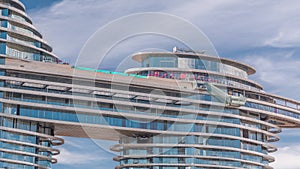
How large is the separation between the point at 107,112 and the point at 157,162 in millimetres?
18102

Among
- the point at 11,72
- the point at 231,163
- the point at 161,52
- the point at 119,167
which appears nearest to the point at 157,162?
the point at 119,167

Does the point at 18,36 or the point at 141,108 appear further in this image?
the point at 141,108

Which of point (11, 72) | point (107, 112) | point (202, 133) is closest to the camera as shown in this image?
point (11, 72)

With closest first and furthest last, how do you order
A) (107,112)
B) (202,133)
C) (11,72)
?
1. (11,72)
2. (107,112)
3. (202,133)

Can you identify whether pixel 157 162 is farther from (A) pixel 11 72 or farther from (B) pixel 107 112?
(A) pixel 11 72

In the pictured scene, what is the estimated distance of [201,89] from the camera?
158625 mm

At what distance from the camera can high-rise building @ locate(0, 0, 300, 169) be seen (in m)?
135

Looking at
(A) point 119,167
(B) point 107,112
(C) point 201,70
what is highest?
(C) point 201,70

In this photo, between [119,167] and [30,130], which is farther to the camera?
[119,167]

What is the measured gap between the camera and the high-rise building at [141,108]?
135 meters

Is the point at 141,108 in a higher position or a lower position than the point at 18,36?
lower

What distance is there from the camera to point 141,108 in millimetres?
148625

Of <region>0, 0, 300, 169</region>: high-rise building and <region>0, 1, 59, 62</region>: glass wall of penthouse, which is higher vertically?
<region>0, 1, 59, 62</region>: glass wall of penthouse

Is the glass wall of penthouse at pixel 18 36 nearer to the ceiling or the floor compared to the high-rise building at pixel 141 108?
nearer to the ceiling
